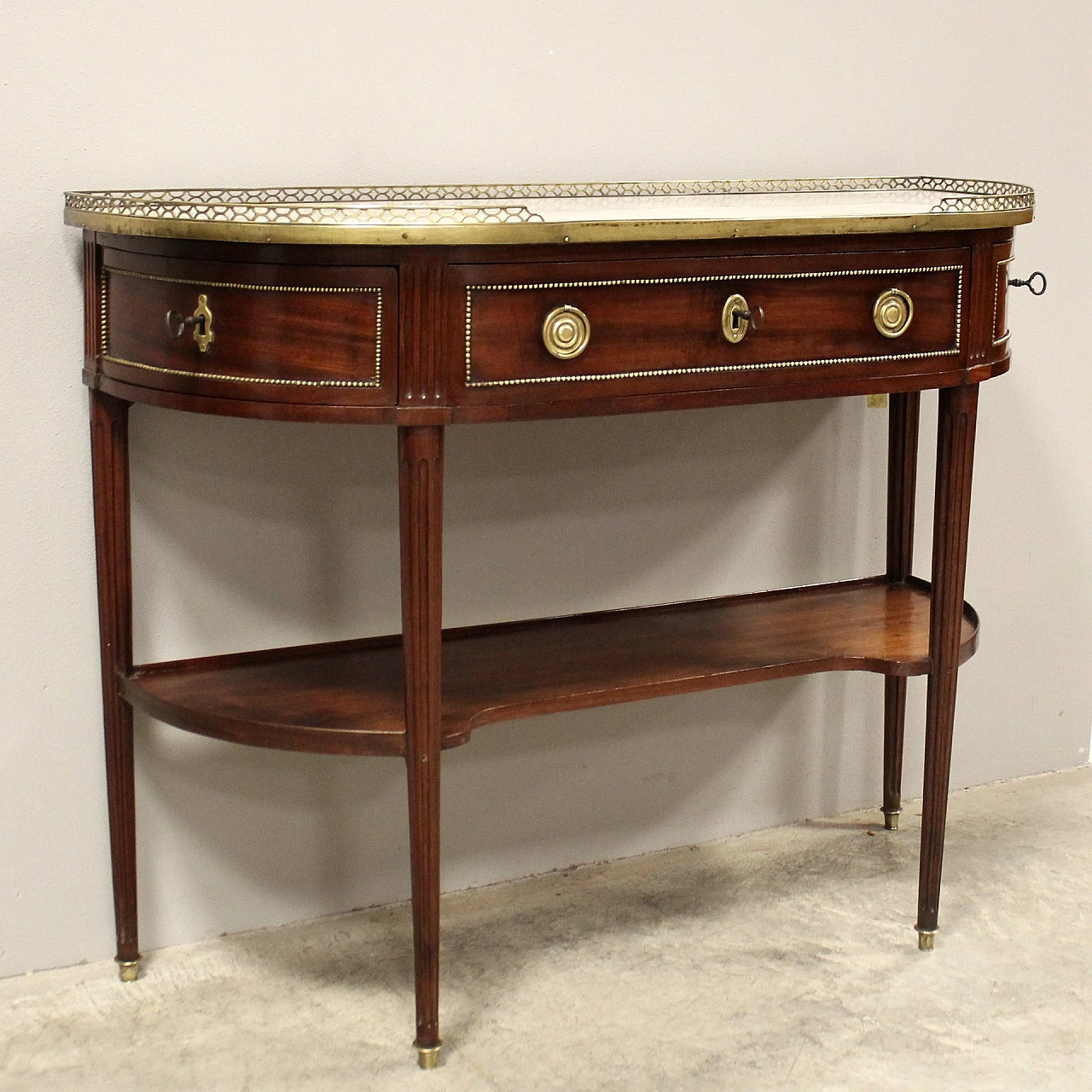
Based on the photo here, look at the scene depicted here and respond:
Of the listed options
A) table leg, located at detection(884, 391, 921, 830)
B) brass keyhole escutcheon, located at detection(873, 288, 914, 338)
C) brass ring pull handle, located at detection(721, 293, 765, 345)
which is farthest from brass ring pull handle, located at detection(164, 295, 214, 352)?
table leg, located at detection(884, 391, 921, 830)

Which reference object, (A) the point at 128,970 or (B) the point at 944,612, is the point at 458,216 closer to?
(B) the point at 944,612

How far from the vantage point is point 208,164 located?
2.25 m

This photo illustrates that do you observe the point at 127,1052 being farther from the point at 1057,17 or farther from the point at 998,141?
the point at 1057,17

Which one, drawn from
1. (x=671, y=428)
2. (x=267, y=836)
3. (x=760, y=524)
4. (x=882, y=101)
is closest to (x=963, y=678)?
(x=760, y=524)

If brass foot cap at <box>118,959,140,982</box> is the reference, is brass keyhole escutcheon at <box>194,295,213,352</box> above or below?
above

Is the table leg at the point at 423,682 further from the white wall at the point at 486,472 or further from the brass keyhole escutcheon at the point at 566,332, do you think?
the white wall at the point at 486,472

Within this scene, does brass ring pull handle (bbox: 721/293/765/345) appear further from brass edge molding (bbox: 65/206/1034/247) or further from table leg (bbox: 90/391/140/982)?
table leg (bbox: 90/391/140/982)

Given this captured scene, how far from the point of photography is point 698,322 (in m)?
1.98

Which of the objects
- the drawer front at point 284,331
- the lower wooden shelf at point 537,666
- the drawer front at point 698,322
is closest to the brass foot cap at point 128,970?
the lower wooden shelf at point 537,666

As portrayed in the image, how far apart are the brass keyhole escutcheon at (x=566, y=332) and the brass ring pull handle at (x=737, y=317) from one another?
21cm

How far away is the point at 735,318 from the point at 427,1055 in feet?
3.63

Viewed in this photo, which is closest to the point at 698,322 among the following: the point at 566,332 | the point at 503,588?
the point at 566,332

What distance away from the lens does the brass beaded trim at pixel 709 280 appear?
1.85m

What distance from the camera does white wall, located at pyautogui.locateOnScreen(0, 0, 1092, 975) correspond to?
2223mm
